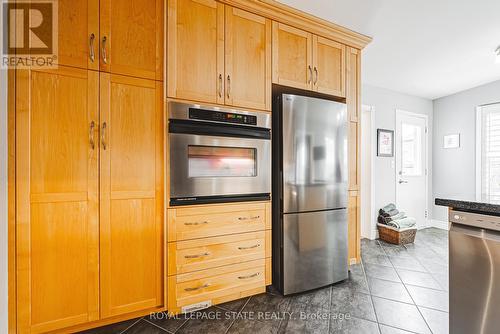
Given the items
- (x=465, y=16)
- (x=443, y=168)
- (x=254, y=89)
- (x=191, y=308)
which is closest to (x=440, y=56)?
(x=465, y=16)

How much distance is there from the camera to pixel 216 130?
1.71m

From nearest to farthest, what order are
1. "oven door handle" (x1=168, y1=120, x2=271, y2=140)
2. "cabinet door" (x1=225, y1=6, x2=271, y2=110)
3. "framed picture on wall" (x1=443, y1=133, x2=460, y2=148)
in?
1. "oven door handle" (x1=168, y1=120, x2=271, y2=140)
2. "cabinet door" (x1=225, y1=6, x2=271, y2=110)
3. "framed picture on wall" (x1=443, y1=133, x2=460, y2=148)

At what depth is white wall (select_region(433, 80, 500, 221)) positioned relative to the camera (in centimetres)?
370

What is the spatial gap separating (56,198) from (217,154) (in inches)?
41.7

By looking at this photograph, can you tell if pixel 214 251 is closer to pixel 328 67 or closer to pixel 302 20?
pixel 328 67

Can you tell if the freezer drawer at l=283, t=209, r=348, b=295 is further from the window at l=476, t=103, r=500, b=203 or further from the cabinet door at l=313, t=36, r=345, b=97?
the window at l=476, t=103, r=500, b=203


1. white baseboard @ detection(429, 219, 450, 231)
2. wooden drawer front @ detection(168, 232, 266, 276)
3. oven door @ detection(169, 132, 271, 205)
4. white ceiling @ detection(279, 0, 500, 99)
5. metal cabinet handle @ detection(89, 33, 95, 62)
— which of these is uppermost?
white ceiling @ detection(279, 0, 500, 99)

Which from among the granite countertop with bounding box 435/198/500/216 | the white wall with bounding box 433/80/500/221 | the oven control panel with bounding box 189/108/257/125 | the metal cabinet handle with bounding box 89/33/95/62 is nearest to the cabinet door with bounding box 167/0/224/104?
the oven control panel with bounding box 189/108/257/125

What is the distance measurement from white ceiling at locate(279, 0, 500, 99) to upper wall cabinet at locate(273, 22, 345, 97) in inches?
8.1

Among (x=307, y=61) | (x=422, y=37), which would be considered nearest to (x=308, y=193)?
(x=307, y=61)

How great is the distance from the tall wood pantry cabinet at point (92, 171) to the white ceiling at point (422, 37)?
4.56 feet

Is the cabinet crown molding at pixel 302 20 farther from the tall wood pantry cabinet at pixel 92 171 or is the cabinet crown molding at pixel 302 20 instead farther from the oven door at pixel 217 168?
the oven door at pixel 217 168

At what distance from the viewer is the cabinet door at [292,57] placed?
1.98 m

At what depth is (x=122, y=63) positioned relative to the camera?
1.53 m
